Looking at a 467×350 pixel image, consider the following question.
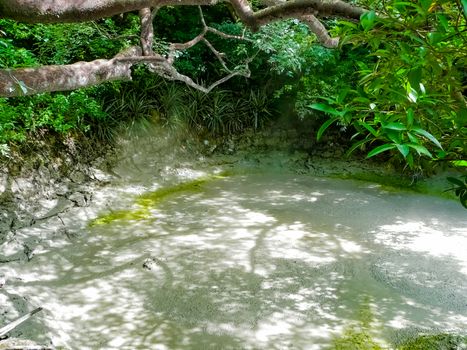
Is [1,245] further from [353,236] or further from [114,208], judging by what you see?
[353,236]

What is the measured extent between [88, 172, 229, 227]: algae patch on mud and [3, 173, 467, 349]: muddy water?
4 cm

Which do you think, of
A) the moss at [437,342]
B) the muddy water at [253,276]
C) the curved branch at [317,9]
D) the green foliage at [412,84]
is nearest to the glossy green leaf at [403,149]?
the green foliage at [412,84]

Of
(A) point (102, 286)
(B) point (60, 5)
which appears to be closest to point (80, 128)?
(A) point (102, 286)

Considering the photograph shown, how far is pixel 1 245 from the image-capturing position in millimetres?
3438

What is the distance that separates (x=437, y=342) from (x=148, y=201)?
2.99 metres

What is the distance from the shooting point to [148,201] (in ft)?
15.3

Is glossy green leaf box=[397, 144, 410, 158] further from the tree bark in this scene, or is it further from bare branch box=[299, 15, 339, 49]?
bare branch box=[299, 15, 339, 49]

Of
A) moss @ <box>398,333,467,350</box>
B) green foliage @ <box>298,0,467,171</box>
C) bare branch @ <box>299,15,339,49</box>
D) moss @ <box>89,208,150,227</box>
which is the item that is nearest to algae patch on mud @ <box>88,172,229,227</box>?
moss @ <box>89,208,150,227</box>

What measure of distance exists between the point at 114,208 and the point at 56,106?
1163mm

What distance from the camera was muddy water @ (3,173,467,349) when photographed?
270cm

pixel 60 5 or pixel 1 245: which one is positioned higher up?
pixel 60 5

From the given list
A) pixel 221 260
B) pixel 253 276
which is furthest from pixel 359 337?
pixel 221 260

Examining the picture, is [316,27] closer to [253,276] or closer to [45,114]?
[253,276]

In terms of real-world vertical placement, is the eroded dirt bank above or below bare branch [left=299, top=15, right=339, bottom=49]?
A: below
